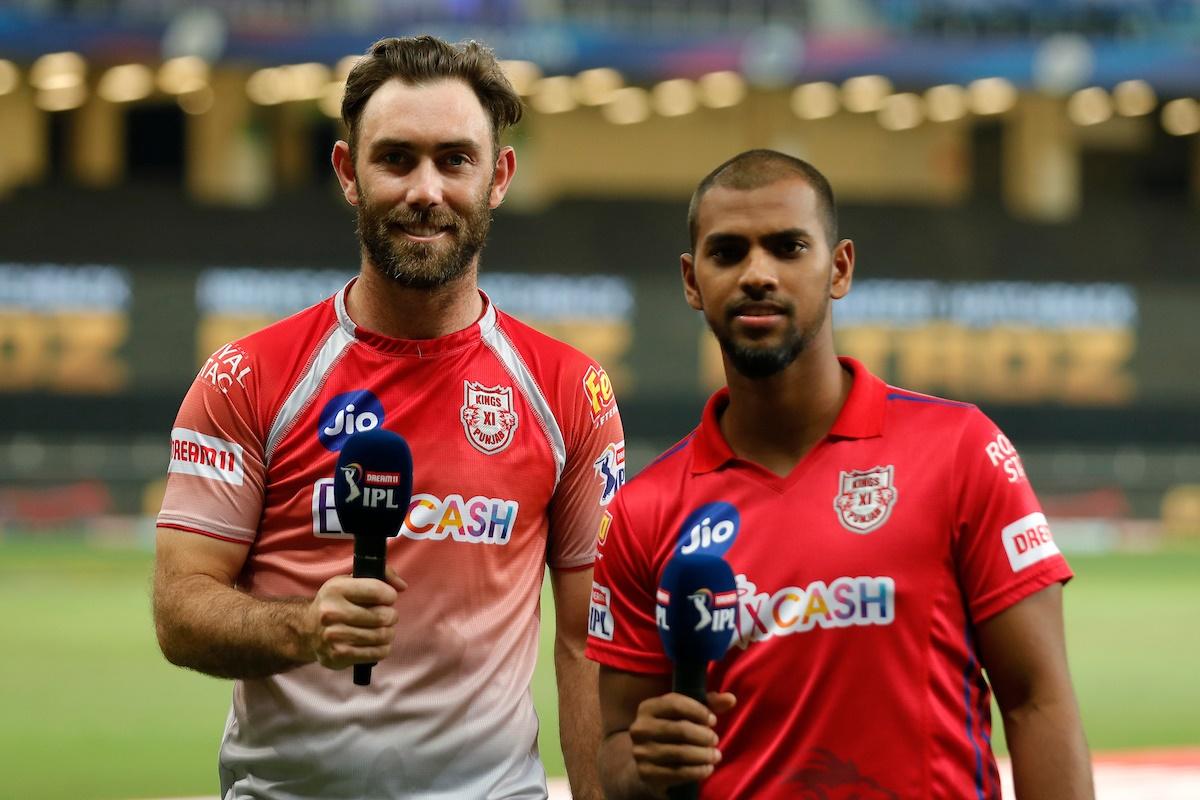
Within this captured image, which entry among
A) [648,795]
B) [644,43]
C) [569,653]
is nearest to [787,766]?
[648,795]

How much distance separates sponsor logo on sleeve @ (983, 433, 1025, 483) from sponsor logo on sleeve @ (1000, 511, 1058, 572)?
0.09 meters

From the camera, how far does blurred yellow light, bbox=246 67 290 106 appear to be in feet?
104

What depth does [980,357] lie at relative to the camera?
76.7 ft

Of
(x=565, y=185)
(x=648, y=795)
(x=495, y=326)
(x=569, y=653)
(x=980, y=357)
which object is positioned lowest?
(x=648, y=795)

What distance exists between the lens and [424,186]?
370cm

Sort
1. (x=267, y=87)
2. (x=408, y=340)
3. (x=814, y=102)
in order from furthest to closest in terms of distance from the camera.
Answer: (x=814, y=102)
(x=267, y=87)
(x=408, y=340)

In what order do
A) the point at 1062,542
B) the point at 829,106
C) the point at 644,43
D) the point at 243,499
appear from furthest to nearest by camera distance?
the point at 829,106 → the point at 644,43 → the point at 1062,542 → the point at 243,499

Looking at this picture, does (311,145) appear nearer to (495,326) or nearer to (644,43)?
(644,43)

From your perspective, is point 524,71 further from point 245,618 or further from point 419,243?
point 245,618

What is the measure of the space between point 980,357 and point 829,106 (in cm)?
1242

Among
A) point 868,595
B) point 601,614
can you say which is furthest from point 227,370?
point 868,595

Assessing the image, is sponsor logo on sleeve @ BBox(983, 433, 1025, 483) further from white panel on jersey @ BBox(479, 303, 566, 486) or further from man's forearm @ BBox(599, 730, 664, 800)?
white panel on jersey @ BBox(479, 303, 566, 486)

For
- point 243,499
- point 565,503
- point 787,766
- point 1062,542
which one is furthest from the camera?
point 1062,542

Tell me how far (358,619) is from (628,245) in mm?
20584
